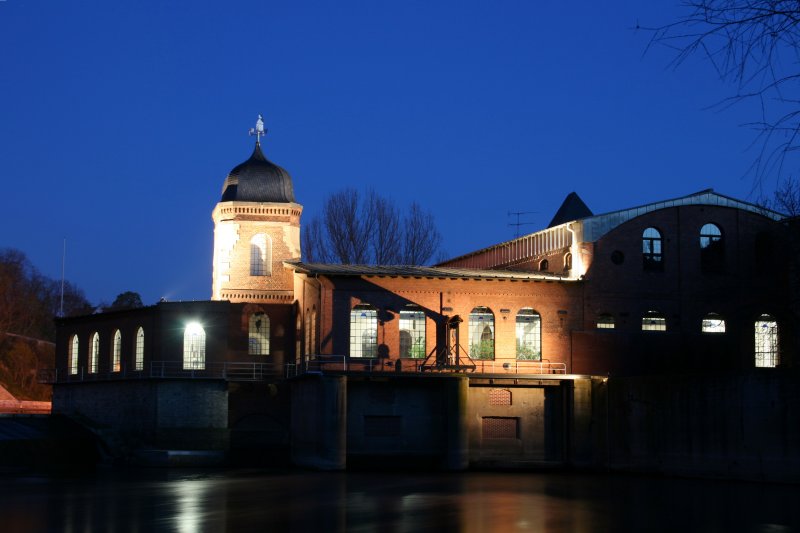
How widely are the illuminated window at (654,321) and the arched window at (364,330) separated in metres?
11.5

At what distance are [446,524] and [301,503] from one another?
5862 millimetres

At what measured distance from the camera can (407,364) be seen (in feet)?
149

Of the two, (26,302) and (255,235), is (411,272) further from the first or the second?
(26,302)

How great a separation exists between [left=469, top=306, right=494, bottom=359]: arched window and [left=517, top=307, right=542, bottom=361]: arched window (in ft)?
4.00

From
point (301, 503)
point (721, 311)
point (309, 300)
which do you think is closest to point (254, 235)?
point (309, 300)

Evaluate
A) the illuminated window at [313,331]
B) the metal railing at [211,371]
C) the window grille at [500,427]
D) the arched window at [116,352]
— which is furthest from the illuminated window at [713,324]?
the arched window at [116,352]

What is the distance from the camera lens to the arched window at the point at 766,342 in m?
47.8

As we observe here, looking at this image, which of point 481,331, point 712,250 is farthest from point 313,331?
point 712,250

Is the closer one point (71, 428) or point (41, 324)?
point (71, 428)

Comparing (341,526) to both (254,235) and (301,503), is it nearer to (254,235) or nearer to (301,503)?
(301,503)

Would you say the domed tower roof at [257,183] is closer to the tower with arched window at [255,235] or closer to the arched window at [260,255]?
the tower with arched window at [255,235]

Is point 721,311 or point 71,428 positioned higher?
point 721,311

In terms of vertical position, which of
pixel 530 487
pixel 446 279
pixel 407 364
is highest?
pixel 446 279

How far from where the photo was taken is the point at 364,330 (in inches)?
1791
